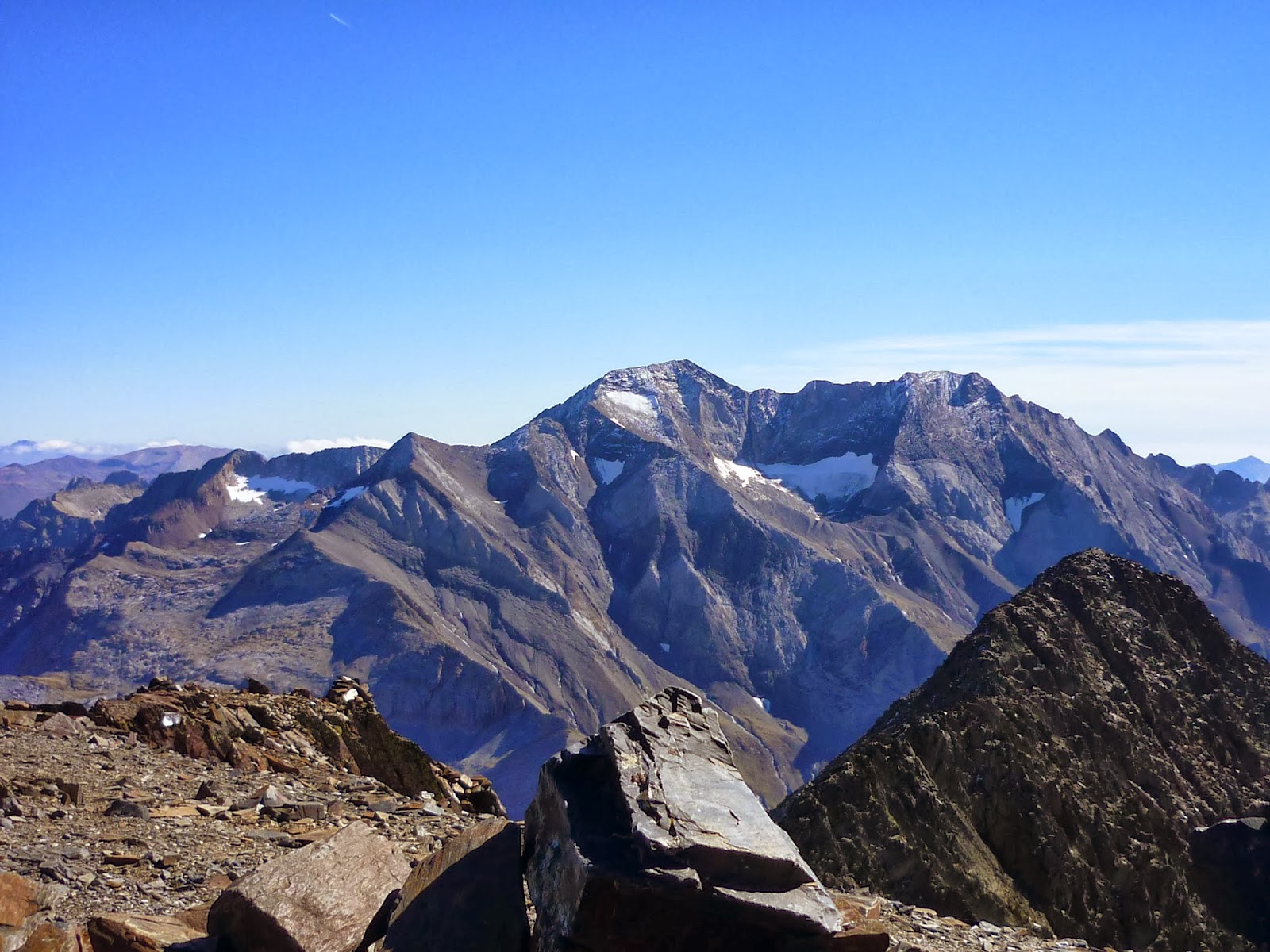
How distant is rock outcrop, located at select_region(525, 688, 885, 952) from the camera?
1173 centimetres

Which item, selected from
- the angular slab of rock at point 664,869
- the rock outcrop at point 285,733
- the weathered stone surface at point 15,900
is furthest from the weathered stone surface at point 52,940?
the rock outcrop at point 285,733

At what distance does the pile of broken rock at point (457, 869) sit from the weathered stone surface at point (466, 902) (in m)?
0.02

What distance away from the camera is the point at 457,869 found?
13570 mm

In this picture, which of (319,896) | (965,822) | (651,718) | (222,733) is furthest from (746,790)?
(965,822)

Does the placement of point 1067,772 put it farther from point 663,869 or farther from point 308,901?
point 308,901

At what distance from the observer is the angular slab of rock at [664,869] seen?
1173 cm

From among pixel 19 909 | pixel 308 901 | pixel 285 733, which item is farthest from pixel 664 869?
pixel 285 733

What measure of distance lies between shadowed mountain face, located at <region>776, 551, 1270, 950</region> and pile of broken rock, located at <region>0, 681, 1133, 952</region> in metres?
14.5

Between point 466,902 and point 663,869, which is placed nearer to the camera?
point 663,869

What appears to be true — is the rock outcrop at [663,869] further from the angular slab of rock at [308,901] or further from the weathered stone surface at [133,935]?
the weathered stone surface at [133,935]

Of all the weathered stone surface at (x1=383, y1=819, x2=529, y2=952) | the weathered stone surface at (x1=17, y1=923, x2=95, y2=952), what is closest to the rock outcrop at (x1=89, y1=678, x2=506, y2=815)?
the weathered stone surface at (x1=383, y1=819, x2=529, y2=952)

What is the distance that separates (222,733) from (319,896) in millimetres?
11701

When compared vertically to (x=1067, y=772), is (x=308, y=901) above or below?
above

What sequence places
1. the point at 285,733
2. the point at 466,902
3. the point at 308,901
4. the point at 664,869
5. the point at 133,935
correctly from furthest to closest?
the point at 285,733 < the point at 466,902 < the point at 308,901 < the point at 133,935 < the point at 664,869
